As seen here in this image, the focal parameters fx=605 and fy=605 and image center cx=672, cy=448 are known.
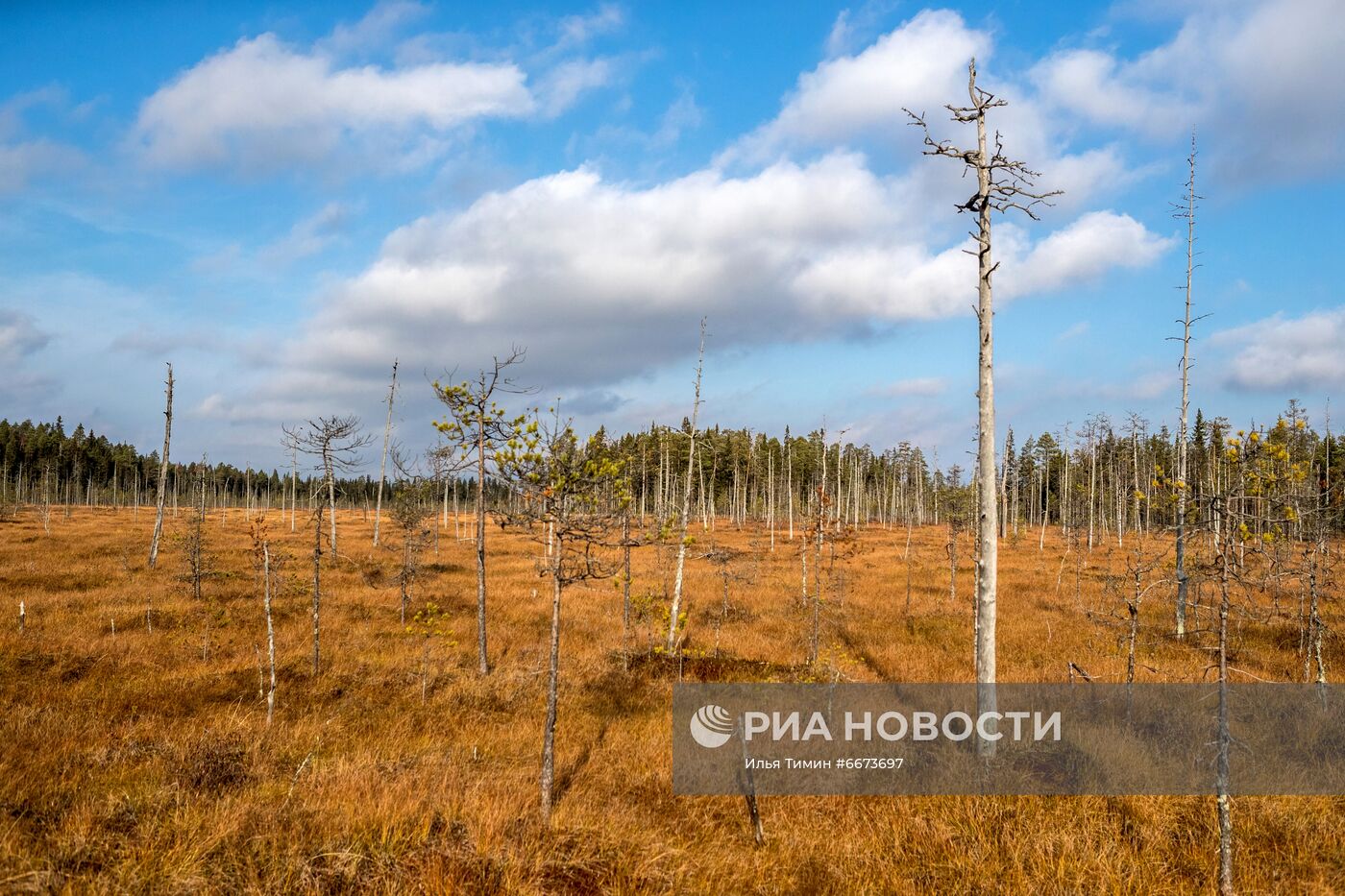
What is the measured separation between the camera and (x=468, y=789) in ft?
22.9

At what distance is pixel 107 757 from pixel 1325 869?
13471 millimetres

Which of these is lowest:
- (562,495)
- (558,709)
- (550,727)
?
(558,709)

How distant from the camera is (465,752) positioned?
30.0ft

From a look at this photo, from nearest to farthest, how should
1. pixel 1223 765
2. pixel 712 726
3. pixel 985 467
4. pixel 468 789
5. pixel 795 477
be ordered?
1. pixel 1223 765
2. pixel 468 789
3. pixel 985 467
4. pixel 712 726
5. pixel 795 477

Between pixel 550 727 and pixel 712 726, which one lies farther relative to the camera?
pixel 712 726

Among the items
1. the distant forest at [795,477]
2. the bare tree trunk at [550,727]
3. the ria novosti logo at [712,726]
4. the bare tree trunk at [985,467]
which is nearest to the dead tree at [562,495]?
the bare tree trunk at [550,727]

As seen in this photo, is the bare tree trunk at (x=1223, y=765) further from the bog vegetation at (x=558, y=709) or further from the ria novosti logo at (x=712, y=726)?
the ria novosti logo at (x=712, y=726)

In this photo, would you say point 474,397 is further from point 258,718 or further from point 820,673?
point 820,673

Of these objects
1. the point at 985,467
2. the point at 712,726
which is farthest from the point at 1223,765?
the point at 712,726

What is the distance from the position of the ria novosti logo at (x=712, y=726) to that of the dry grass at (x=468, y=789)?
72 cm

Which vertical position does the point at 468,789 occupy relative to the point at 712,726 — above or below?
above

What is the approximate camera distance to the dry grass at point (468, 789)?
210 inches

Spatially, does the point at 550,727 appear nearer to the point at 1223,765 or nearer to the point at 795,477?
the point at 1223,765

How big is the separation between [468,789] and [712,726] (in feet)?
16.8
